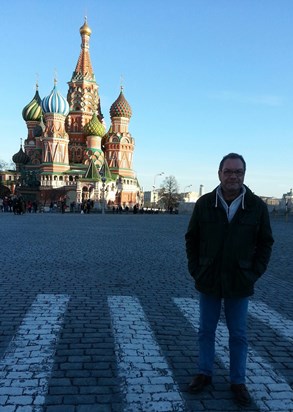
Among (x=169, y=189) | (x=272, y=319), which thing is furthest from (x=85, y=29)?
(x=272, y=319)

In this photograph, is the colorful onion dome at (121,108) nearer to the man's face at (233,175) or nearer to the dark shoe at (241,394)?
the man's face at (233,175)

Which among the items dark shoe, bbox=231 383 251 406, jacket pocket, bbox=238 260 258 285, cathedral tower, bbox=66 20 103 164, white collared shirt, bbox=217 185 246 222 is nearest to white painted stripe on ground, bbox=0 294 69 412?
dark shoe, bbox=231 383 251 406

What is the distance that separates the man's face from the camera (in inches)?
137

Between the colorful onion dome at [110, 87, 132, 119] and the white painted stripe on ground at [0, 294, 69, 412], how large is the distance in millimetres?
71283

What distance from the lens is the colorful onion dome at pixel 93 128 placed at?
231 feet

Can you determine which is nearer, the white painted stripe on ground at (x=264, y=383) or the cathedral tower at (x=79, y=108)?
the white painted stripe on ground at (x=264, y=383)

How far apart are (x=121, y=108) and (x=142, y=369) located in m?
73.7

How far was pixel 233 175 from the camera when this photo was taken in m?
3.49

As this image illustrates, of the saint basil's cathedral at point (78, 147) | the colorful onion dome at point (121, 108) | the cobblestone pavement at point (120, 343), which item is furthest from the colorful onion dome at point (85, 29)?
the cobblestone pavement at point (120, 343)

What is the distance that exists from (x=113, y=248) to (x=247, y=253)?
992 centimetres

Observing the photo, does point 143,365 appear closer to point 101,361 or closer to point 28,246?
point 101,361

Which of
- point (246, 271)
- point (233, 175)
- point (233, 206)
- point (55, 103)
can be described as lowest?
point (246, 271)

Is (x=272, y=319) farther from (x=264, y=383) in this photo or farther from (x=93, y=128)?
(x=93, y=128)

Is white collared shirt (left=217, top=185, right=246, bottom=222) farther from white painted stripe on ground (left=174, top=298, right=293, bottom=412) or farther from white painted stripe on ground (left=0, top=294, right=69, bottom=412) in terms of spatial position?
white painted stripe on ground (left=0, top=294, right=69, bottom=412)
